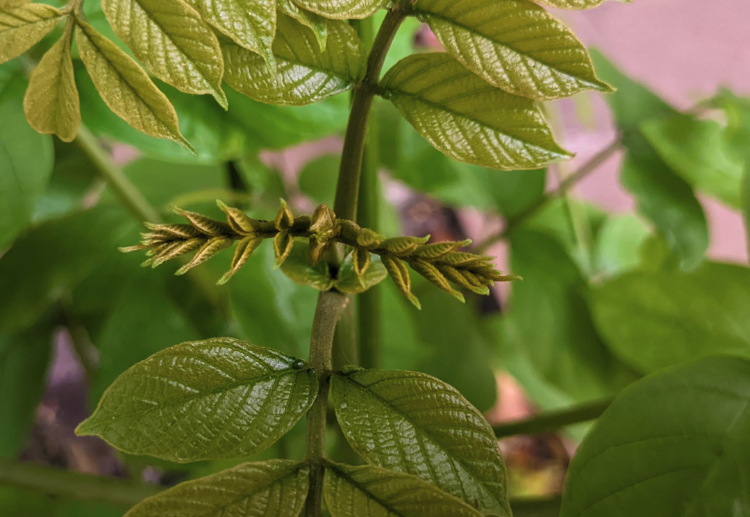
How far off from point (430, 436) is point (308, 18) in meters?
0.14

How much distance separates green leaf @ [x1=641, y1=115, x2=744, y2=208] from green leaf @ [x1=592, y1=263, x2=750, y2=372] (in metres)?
0.11

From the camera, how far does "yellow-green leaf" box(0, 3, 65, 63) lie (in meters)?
0.17

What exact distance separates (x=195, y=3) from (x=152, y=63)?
0.02m

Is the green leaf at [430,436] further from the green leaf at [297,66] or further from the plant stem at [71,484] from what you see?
the plant stem at [71,484]

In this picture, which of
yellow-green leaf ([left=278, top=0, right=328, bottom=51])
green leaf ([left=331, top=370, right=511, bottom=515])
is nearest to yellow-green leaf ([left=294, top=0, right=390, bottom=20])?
yellow-green leaf ([left=278, top=0, right=328, bottom=51])

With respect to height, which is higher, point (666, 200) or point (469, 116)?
point (469, 116)

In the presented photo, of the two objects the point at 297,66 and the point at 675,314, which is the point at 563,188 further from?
Answer: the point at 297,66

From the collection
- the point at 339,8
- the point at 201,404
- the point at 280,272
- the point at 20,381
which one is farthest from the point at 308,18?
the point at 20,381

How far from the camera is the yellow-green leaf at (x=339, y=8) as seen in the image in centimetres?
16

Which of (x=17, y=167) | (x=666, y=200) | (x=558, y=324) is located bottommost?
(x=558, y=324)

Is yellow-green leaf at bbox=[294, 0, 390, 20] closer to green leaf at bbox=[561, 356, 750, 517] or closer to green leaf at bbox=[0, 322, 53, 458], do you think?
green leaf at bbox=[561, 356, 750, 517]

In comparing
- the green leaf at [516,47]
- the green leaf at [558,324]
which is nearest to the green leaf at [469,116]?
the green leaf at [516,47]

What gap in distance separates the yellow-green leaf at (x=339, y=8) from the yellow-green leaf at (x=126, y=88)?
53 millimetres

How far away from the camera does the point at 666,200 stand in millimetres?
446
